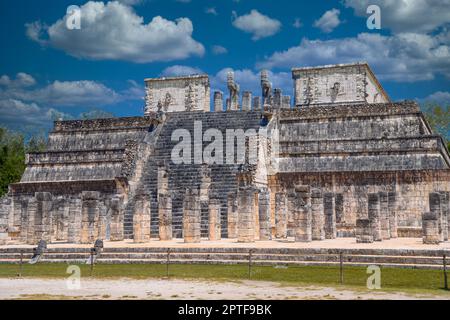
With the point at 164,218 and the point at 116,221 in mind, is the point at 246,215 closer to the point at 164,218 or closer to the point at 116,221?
the point at 164,218

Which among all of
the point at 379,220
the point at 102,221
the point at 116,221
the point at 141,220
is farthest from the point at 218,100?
the point at 379,220

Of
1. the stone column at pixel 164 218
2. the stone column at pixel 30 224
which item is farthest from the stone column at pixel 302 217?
the stone column at pixel 30 224

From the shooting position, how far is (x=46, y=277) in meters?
13.5

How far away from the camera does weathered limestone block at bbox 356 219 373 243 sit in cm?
1852

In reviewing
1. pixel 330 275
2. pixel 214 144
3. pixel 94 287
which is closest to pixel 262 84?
pixel 214 144

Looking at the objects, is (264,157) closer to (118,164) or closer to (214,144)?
(214,144)

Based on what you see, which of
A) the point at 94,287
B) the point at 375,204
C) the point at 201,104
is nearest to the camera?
the point at 94,287

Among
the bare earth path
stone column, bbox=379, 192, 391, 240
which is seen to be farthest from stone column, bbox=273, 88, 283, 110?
the bare earth path

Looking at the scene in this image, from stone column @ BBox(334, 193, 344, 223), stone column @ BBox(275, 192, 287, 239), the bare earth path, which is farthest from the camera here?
stone column @ BBox(334, 193, 344, 223)

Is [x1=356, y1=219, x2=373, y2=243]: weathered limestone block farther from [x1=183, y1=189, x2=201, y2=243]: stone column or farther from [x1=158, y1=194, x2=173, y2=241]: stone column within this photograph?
[x1=158, y1=194, x2=173, y2=241]: stone column

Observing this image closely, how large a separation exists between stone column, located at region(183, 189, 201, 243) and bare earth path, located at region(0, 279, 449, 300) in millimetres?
7217

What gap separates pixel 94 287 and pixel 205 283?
85.0 inches

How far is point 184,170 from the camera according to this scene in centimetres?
2480
